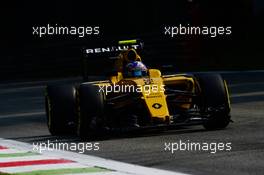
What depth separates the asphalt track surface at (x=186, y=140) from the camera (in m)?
9.56

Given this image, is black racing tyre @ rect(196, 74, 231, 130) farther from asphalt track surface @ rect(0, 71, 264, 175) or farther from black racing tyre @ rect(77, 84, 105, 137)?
black racing tyre @ rect(77, 84, 105, 137)

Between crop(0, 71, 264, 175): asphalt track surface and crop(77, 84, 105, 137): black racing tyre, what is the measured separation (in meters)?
0.23

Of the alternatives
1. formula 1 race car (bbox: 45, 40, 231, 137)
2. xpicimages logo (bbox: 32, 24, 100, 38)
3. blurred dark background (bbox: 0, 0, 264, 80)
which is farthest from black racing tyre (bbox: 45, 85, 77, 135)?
xpicimages logo (bbox: 32, 24, 100, 38)

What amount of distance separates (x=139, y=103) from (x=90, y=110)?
2.51 feet

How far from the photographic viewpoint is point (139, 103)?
12773 mm

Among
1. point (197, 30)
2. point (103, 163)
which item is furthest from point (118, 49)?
point (197, 30)

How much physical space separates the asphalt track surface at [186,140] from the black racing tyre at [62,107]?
226mm

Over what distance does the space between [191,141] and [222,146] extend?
0.76 m

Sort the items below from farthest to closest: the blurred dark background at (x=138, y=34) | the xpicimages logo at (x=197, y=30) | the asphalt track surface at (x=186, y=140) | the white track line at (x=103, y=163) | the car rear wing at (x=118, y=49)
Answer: the xpicimages logo at (x=197, y=30)
the blurred dark background at (x=138, y=34)
the car rear wing at (x=118, y=49)
the asphalt track surface at (x=186, y=140)
the white track line at (x=103, y=163)

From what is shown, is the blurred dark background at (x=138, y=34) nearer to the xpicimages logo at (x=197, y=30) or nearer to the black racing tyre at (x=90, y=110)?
the xpicimages logo at (x=197, y=30)

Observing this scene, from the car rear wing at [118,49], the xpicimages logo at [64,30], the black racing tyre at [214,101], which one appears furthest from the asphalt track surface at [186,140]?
the xpicimages logo at [64,30]

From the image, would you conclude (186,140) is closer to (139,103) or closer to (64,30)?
(139,103)

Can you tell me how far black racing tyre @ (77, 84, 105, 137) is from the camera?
12445 mm

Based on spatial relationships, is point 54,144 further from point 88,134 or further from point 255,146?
point 255,146
